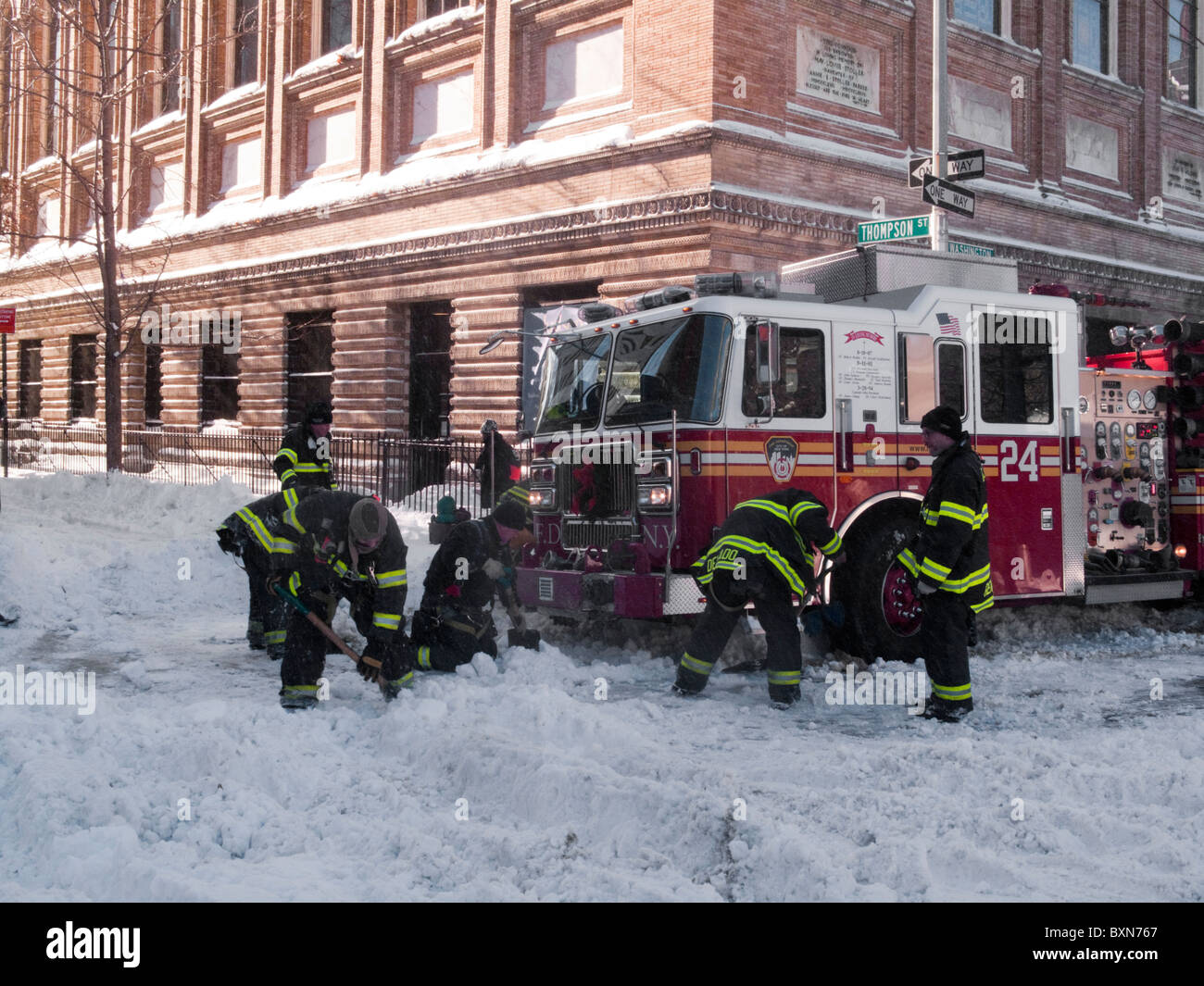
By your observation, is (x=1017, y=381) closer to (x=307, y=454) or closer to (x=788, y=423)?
(x=788, y=423)

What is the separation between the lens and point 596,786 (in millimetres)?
5156

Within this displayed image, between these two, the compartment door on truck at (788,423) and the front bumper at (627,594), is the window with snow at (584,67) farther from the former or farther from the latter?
the front bumper at (627,594)

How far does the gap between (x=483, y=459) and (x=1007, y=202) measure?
36.8 feet

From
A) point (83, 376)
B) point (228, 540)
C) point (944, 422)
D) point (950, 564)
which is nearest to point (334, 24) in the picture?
point (83, 376)

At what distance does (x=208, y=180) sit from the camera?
25484mm

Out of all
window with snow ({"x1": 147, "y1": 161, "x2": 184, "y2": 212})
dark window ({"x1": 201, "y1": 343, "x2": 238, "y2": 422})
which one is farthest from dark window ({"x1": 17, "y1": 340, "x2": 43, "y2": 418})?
dark window ({"x1": 201, "y1": 343, "x2": 238, "y2": 422})

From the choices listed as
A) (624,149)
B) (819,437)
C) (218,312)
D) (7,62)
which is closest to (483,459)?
(624,149)

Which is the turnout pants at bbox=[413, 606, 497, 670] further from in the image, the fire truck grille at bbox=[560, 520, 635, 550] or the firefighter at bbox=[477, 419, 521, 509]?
the firefighter at bbox=[477, 419, 521, 509]

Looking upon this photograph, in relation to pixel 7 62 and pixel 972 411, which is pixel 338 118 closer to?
pixel 7 62

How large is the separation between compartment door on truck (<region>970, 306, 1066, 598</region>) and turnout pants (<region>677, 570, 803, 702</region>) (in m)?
2.61

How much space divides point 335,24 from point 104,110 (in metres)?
5.67

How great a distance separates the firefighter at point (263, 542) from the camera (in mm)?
8195

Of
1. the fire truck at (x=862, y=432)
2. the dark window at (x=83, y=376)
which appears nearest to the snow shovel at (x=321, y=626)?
the fire truck at (x=862, y=432)

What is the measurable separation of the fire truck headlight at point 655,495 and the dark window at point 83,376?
25.5 m
